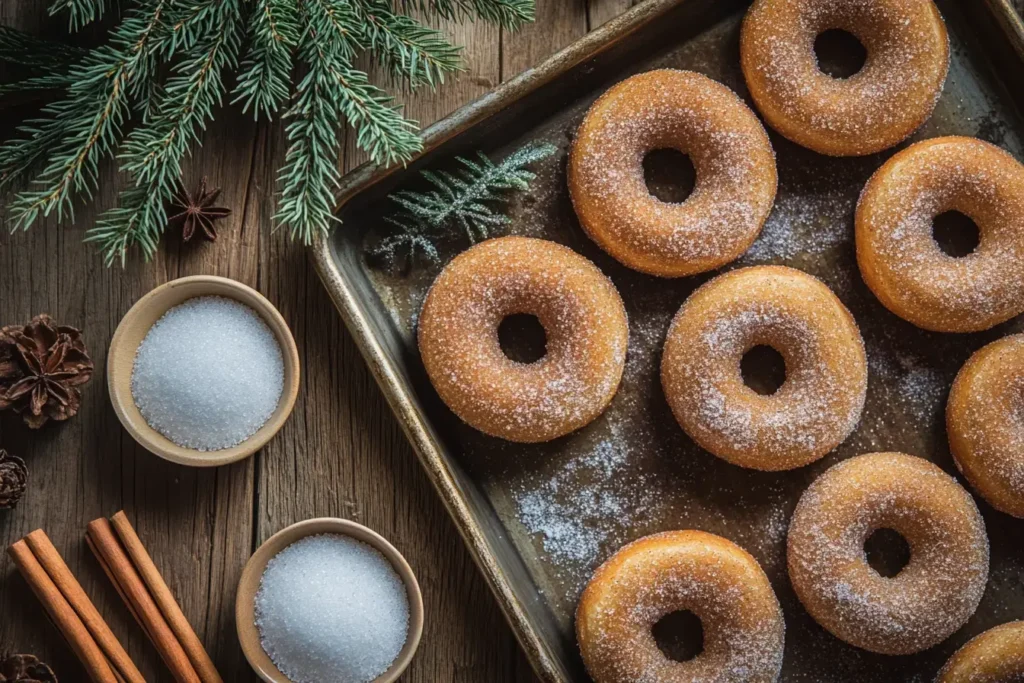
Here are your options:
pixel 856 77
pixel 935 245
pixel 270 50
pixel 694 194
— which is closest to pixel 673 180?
pixel 694 194

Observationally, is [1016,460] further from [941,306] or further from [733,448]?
[733,448]

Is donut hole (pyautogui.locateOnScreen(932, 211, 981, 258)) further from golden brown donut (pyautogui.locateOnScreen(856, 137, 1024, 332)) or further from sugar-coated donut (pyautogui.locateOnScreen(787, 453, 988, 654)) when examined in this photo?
sugar-coated donut (pyautogui.locateOnScreen(787, 453, 988, 654))

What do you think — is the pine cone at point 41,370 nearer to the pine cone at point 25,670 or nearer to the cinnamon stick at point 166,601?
the cinnamon stick at point 166,601

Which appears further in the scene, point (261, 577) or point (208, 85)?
point (261, 577)

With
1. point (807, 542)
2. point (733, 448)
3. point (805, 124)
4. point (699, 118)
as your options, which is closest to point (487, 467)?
point (733, 448)

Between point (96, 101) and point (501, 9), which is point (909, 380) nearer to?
point (501, 9)

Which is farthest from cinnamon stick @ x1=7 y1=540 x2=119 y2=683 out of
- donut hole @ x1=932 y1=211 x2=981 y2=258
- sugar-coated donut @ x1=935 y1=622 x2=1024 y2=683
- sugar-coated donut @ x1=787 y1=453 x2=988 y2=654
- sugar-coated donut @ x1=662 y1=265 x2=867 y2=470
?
donut hole @ x1=932 y1=211 x2=981 y2=258
